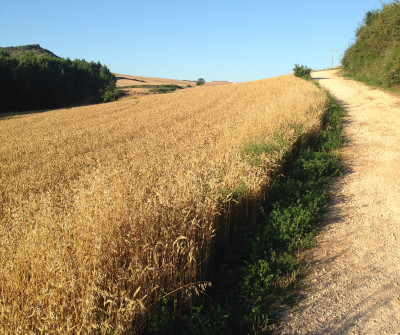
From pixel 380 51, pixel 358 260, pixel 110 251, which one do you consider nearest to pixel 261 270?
pixel 358 260

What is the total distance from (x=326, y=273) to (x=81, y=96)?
2091 inches

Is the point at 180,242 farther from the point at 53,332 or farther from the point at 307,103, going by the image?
the point at 307,103

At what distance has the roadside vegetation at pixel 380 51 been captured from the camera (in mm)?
20172

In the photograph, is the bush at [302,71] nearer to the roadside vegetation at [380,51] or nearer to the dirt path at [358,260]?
the roadside vegetation at [380,51]

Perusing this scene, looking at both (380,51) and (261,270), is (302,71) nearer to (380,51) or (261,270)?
(380,51)

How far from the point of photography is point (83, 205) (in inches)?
136

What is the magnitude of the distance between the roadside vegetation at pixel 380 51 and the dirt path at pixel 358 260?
15.7 metres

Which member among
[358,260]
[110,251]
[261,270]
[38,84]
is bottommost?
[358,260]

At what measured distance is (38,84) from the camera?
1517 inches

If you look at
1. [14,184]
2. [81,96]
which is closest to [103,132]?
[14,184]

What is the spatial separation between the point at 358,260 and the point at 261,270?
138 centimetres

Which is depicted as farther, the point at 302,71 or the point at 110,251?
the point at 302,71

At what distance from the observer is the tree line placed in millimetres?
35844

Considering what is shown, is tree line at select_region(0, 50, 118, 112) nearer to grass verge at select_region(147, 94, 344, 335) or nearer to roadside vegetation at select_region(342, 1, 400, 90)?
roadside vegetation at select_region(342, 1, 400, 90)
